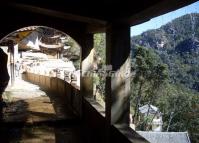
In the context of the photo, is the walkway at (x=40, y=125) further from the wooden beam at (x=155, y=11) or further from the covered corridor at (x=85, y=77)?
the wooden beam at (x=155, y=11)

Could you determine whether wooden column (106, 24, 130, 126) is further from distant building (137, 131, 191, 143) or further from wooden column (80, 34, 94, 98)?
distant building (137, 131, 191, 143)

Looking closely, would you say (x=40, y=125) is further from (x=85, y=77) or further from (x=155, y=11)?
(x=155, y=11)

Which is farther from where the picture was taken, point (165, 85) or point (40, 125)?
point (165, 85)

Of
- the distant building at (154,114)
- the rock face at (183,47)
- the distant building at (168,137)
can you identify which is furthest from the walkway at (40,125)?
the distant building at (154,114)

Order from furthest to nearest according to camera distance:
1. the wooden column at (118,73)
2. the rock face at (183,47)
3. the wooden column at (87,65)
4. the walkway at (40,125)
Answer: the rock face at (183,47) < the wooden column at (87,65) < the walkway at (40,125) < the wooden column at (118,73)

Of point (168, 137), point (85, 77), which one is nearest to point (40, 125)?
point (85, 77)

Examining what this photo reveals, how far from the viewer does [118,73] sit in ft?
17.9

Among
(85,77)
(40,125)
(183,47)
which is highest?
(183,47)

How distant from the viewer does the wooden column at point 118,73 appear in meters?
5.38

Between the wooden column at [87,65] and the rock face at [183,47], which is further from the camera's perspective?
the rock face at [183,47]

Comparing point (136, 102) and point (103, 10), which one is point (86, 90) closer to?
point (103, 10)

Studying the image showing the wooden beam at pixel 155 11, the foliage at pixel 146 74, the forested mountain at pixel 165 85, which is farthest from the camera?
the foliage at pixel 146 74

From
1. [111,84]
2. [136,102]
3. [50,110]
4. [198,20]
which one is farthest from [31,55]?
[111,84]

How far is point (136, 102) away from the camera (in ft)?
133
